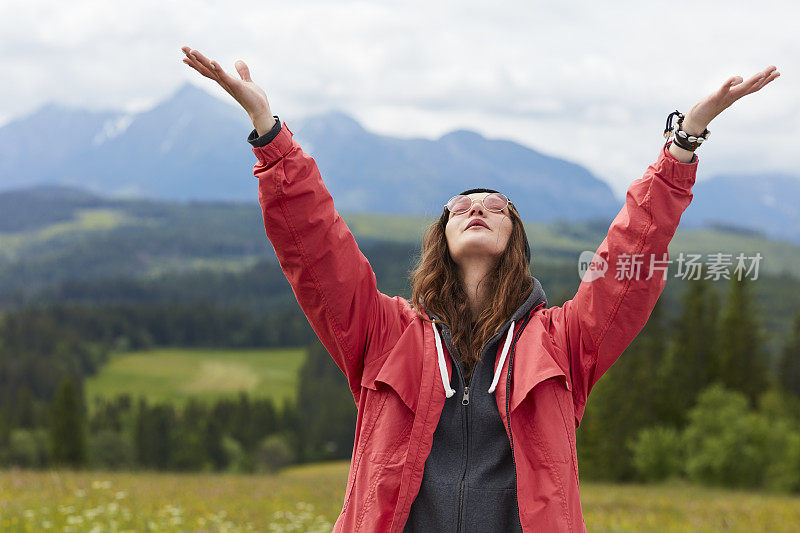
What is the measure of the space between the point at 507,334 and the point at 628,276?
656 millimetres

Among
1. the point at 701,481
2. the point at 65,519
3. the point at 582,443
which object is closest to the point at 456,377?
the point at 65,519

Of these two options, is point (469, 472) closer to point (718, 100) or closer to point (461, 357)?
point (461, 357)

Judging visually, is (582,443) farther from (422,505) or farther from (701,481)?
(422,505)

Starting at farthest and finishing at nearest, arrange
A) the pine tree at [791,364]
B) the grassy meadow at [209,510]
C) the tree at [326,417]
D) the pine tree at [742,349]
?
the tree at [326,417] → the pine tree at [791,364] → the pine tree at [742,349] → the grassy meadow at [209,510]

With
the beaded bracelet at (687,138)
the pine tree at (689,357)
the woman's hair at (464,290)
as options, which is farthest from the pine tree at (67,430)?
the beaded bracelet at (687,138)

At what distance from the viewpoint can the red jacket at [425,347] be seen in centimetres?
356

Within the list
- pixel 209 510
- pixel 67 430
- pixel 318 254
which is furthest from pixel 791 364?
pixel 318 254

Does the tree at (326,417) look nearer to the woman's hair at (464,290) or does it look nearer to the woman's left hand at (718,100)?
the woman's hair at (464,290)

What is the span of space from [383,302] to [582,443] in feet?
223

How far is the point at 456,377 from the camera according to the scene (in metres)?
3.85

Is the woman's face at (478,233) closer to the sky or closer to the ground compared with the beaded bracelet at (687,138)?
closer to the ground

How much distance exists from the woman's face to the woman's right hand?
118 centimetres

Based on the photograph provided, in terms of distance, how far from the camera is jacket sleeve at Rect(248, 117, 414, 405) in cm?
357

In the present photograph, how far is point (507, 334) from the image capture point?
12.8 feet
